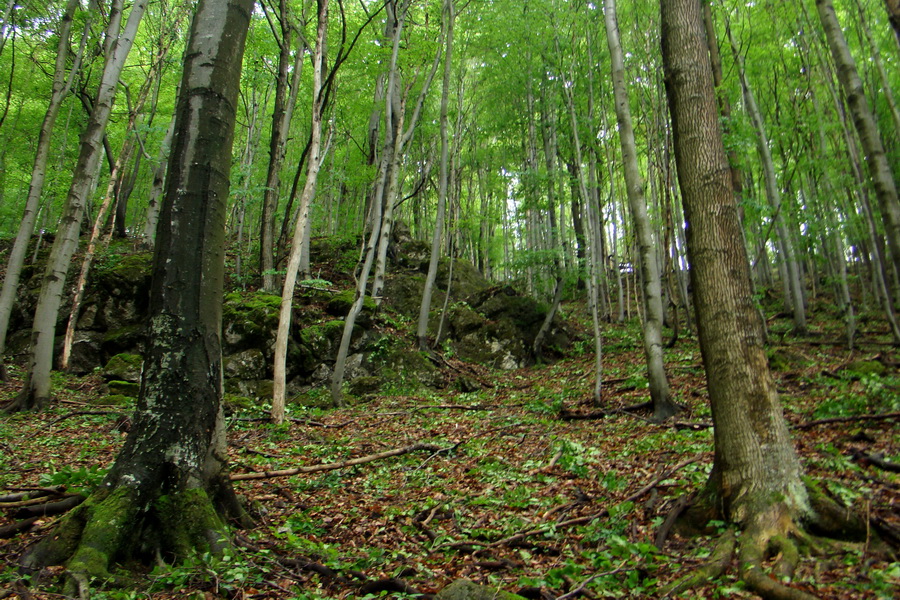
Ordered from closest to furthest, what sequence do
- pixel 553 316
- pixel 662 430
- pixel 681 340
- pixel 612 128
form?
pixel 662 430 → pixel 681 340 → pixel 553 316 → pixel 612 128

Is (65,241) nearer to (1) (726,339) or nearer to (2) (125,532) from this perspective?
(2) (125,532)

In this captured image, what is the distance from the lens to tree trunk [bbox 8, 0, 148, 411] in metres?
7.46

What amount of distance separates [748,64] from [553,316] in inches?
366

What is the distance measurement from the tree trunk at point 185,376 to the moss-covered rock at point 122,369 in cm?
801

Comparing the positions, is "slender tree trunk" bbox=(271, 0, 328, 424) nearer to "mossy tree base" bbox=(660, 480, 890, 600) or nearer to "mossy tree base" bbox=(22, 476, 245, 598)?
"mossy tree base" bbox=(22, 476, 245, 598)

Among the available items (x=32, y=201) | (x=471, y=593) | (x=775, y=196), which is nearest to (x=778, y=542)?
(x=471, y=593)

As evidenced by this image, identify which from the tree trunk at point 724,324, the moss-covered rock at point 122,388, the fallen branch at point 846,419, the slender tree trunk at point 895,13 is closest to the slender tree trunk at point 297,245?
the moss-covered rock at point 122,388

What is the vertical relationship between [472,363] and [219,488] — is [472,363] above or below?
above

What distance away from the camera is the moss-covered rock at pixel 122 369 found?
9.80m

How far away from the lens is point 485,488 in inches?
195

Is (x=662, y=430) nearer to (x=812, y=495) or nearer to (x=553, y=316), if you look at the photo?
(x=812, y=495)

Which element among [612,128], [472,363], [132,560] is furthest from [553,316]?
[132,560]

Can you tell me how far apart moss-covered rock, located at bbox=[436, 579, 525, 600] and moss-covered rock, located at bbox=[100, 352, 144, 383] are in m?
9.44

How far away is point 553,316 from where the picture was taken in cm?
1550
